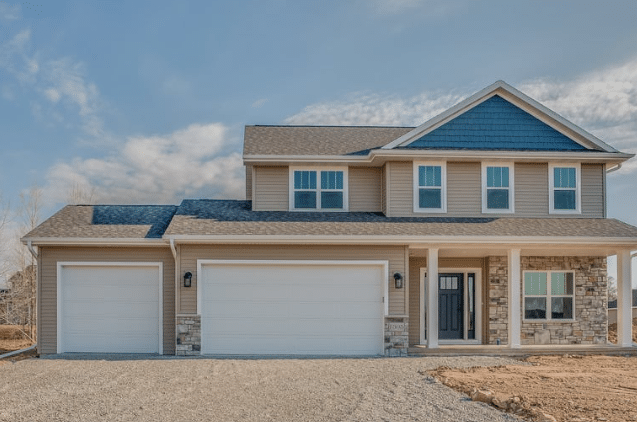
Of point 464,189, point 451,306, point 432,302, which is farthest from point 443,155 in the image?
point 451,306

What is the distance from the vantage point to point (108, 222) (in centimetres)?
1474

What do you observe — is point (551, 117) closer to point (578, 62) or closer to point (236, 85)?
point (578, 62)

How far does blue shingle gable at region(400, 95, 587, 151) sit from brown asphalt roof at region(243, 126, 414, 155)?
80.4 inches

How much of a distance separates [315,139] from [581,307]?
28.1 ft

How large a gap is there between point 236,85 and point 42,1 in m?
5.12

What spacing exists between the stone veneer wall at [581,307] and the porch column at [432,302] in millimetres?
3206

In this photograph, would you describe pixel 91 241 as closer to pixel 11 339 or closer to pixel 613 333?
pixel 11 339

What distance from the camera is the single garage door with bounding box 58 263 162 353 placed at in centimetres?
1378

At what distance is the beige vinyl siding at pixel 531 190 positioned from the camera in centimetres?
1515

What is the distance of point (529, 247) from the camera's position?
13.6m

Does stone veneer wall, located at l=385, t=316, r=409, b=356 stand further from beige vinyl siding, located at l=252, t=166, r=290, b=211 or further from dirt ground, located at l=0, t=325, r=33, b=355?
dirt ground, located at l=0, t=325, r=33, b=355

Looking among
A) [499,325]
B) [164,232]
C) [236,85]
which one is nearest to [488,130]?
[499,325]

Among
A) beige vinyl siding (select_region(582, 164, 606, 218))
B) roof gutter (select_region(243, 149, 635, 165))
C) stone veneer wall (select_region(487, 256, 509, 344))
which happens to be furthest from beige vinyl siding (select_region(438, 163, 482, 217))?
beige vinyl siding (select_region(582, 164, 606, 218))

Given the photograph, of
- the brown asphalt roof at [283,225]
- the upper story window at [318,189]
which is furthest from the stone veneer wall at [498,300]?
the upper story window at [318,189]
